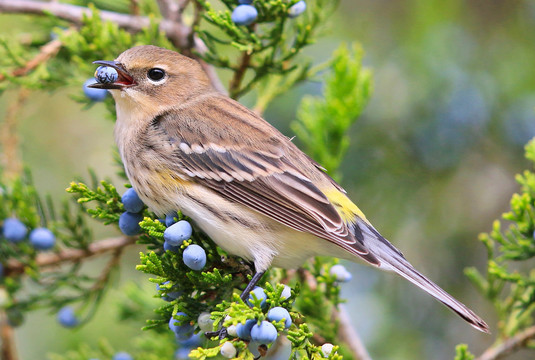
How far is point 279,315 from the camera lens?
8.21 ft

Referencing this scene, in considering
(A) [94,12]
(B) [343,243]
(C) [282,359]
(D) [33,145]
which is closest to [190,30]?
(A) [94,12]

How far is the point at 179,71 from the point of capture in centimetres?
378

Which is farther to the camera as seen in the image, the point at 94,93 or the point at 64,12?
the point at 64,12

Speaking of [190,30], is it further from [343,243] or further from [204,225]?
[343,243]

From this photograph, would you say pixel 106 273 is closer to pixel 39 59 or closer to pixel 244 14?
pixel 39 59

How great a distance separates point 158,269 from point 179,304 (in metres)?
0.20

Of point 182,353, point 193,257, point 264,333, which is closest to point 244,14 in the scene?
point 193,257

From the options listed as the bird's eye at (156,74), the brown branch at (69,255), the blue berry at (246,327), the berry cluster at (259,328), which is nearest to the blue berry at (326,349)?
the berry cluster at (259,328)

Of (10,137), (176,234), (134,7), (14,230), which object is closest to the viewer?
(176,234)

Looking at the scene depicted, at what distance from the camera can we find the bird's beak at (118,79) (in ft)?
11.1

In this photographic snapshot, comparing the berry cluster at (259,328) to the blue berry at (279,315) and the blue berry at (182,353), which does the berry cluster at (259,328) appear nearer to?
the blue berry at (279,315)

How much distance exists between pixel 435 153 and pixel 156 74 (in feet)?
7.37

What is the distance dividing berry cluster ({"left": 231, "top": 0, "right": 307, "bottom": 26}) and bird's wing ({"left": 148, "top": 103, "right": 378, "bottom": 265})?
53 centimetres

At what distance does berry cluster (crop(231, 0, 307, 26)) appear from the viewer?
10.5 ft
